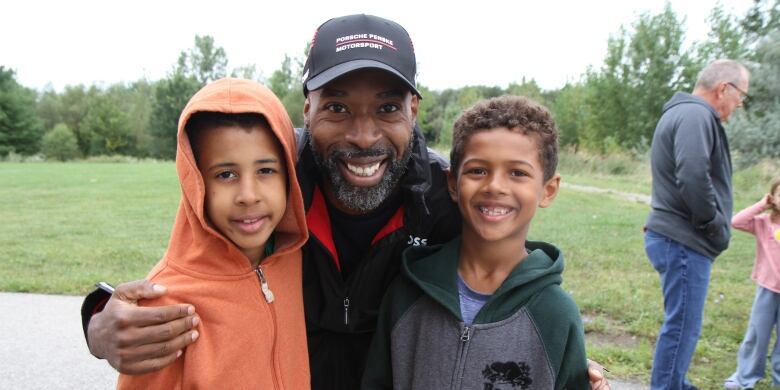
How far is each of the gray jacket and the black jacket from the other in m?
2.17

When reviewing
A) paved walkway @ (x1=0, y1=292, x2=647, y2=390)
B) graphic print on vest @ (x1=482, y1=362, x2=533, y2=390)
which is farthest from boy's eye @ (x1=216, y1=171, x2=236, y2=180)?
paved walkway @ (x1=0, y1=292, x2=647, y2=390)

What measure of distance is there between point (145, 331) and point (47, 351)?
345cm

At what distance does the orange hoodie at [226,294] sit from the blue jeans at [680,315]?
2837 mm

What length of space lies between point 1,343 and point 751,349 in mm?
5891

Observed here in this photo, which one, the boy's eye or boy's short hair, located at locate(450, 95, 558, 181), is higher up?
boy's short hair, located at locate(450, 95, 558, 181)

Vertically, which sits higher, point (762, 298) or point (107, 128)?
point (107, 128)

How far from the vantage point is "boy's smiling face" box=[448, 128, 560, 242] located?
6.13 feet

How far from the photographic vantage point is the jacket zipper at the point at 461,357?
5.71 ft

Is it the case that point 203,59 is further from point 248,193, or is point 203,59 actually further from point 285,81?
point 248,193

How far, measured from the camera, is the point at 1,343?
14.5 feet

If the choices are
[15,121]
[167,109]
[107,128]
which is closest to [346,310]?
[167,109]

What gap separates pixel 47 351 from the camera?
14.0 ft

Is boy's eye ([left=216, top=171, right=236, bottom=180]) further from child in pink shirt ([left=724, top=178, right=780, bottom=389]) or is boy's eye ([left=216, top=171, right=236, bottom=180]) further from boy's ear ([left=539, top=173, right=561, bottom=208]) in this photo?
child in pink shirt ([left=724, top=178, right=780, bottom=389])

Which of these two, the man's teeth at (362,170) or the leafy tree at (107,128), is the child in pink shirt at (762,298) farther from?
the leafy tree at (107,128)
